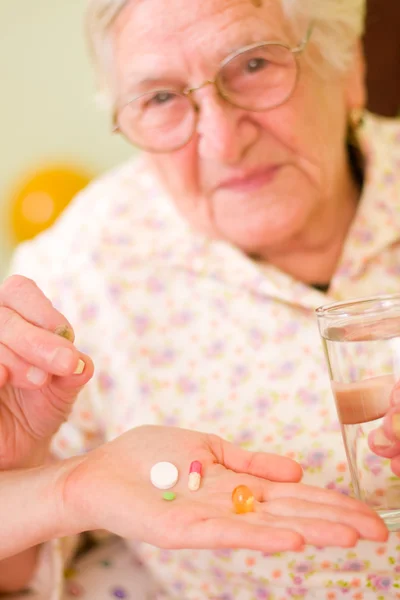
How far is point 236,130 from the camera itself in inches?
45.3

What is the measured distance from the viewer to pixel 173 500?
2.51 feet

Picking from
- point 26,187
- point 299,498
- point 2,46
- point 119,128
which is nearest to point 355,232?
point 119,128

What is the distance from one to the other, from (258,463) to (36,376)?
0.30 meters

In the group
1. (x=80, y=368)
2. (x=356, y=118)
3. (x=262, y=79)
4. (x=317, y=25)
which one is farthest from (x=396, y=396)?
(x=356, y=118)

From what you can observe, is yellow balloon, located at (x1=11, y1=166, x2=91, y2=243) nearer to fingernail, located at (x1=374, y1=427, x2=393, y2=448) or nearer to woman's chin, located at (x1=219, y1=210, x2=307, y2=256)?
woman's chin, located at (x1=219, y1=210, x2=307, y2=256)

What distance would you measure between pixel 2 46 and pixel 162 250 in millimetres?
1307

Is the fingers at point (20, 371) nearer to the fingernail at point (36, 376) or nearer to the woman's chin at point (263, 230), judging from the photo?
the fingernail at point (36, 376)

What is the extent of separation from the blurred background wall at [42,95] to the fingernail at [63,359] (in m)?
1.55

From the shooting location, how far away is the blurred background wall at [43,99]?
227cm

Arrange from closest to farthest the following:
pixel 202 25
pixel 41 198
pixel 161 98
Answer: pixel 202 25
pixel 161 98
pixel 41 198

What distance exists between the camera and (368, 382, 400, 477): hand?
2.50 ft

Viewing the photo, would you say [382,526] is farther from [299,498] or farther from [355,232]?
[355,232]

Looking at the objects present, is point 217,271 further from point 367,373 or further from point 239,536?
point 239,536

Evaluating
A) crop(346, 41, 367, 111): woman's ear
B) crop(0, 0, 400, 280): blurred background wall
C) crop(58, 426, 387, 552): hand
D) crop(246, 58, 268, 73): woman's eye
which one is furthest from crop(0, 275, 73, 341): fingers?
crop(0, 0, 400, 280): blurred background wall
